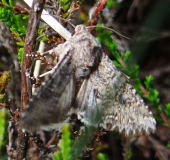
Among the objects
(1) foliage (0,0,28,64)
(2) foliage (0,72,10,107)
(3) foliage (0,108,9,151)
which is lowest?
(3) foliage (0,108,9,151)

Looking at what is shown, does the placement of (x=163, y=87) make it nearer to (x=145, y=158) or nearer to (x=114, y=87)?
(x=145, y=158)

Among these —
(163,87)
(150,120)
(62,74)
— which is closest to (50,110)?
(62,74)

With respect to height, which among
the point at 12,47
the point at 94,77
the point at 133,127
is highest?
the point at 12,47

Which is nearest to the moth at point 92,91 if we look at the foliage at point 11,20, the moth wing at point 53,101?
the moth wing at point 53,101

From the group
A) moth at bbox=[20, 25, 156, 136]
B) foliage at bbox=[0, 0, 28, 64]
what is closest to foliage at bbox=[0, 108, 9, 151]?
moth at bbox=[20, 25, 156, 136]

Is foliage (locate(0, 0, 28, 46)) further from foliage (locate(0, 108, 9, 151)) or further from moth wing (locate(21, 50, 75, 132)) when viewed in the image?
foliage (locate(0, 108, 9, 151))

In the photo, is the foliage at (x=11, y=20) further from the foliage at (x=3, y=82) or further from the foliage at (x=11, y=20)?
the foliage at (x=3, y=82)

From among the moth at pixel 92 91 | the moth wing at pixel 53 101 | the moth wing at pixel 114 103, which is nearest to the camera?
the moth wing at pixel 53 101
